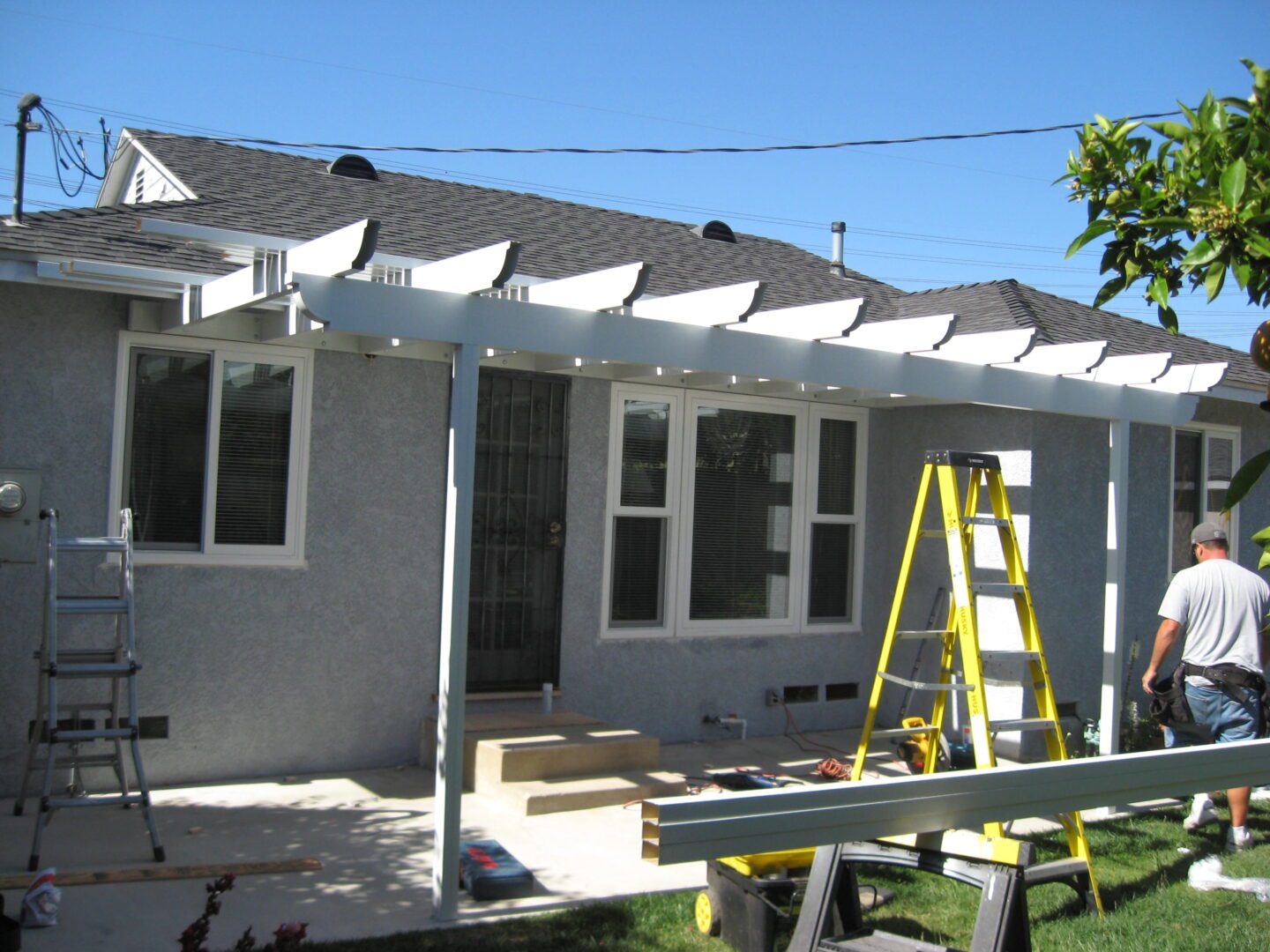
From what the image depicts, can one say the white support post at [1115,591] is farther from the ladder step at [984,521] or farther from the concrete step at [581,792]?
the concrete step at [581,792]

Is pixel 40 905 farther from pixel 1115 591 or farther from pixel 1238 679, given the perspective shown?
pixel 1115 591

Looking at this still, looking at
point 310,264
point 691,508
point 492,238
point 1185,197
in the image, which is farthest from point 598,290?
point 492,238

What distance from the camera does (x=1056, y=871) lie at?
5.47m

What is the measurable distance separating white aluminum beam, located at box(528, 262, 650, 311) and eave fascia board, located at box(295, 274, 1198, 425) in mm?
90

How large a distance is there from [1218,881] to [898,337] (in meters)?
3.38

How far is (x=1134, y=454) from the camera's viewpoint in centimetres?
1011

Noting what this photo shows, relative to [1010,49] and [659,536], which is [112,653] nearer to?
[659,536]

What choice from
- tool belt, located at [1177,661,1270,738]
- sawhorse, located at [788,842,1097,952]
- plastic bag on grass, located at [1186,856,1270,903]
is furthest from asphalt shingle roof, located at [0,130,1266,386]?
sawhorse, located at [788,842,1097,952]

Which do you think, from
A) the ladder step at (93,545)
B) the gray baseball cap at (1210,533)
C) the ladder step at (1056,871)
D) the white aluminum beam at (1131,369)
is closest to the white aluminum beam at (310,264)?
the ladder step at (93,545)

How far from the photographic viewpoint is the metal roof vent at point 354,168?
10719 mm

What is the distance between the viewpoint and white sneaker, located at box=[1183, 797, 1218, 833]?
7211 mm

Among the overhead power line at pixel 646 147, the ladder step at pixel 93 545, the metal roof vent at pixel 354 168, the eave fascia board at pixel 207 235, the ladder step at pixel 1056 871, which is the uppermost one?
the overhead power line at pixel 646 147

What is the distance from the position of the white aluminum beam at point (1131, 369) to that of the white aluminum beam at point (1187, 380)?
179mm

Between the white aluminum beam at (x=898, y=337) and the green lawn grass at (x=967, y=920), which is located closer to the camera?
the green lawn grass at (x=967, y=920)
